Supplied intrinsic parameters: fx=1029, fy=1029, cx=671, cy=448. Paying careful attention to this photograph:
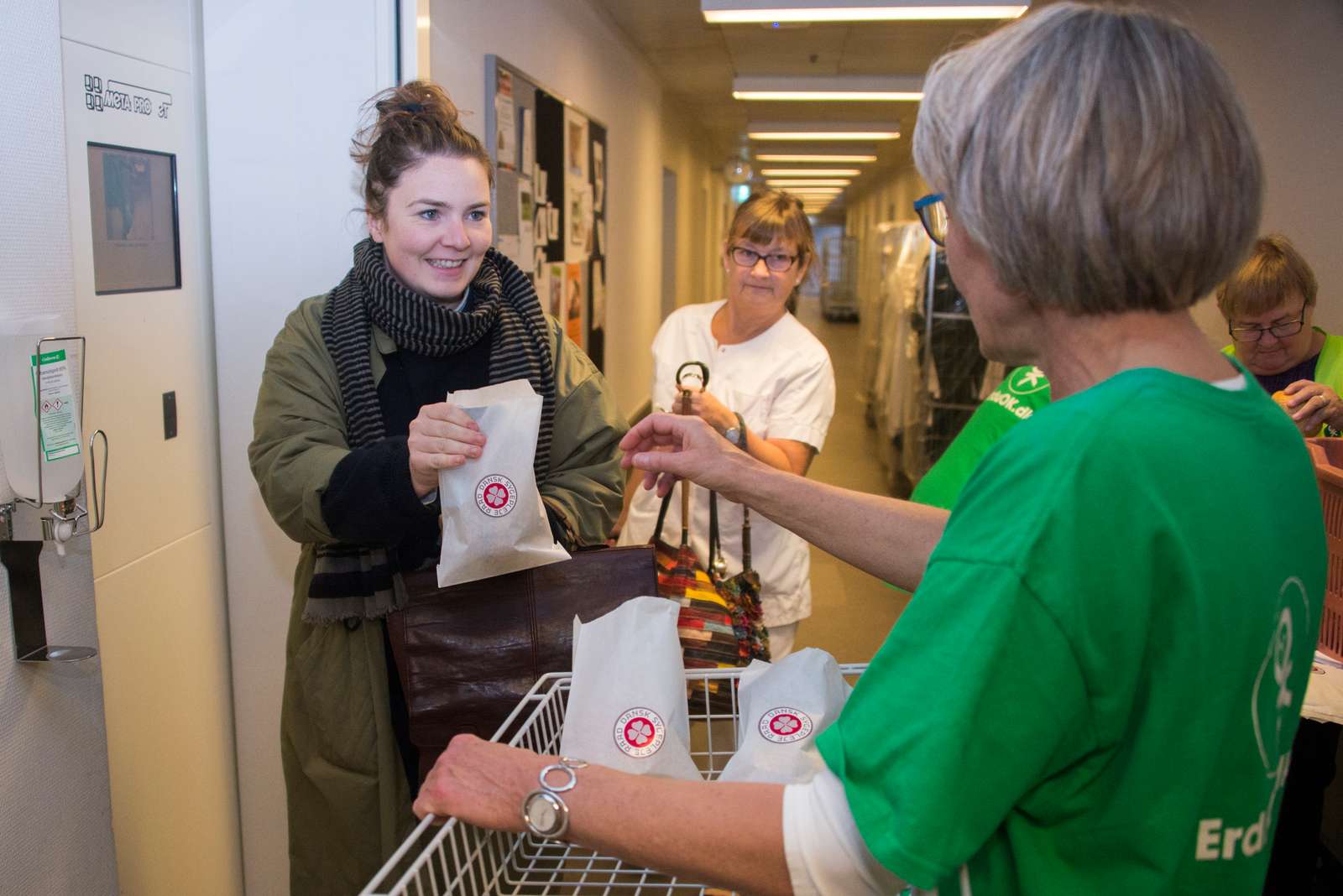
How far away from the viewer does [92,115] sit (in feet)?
6.26

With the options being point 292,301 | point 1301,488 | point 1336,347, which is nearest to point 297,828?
point 292,301

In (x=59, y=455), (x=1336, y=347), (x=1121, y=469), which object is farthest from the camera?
(x=1336, y=347)

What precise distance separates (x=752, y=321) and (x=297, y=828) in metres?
1.81

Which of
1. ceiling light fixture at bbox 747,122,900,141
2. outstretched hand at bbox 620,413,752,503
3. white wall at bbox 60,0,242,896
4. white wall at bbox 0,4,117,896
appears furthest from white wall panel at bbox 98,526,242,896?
ceiling light fixture at bbox 747,122,900,141

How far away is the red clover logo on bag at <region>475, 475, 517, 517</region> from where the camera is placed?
1.43 metres

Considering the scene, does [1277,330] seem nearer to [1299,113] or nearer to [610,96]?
[1299,113]

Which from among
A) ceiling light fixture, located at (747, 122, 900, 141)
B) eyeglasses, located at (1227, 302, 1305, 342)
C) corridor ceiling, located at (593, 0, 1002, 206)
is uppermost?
corridor ceiling, located at (593, 0, 1002, 206)

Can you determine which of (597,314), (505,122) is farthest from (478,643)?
(597,314)

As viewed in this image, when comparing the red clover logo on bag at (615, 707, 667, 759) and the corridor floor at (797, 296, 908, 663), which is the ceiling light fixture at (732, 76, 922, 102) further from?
the red clover logo on bag at (615, 707, 667, 759)

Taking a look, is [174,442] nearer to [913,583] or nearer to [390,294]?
[390,294]

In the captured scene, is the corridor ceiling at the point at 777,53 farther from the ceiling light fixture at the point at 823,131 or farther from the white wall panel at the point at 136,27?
the white wall panel at the point at 136,27

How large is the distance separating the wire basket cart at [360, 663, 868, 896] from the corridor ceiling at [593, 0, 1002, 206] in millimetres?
4984

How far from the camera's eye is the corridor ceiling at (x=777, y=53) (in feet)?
22.3

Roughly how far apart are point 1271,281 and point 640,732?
2397mm
